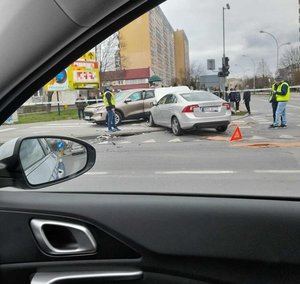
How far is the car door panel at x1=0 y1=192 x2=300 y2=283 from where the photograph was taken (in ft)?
4.66

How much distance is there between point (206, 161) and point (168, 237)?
546 mm

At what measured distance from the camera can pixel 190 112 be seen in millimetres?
2230

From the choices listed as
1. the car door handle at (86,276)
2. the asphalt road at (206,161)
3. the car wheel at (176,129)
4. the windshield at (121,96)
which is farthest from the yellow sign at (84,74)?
the car door handle at (86,276)

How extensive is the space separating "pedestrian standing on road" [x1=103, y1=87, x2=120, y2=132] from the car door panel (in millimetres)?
470

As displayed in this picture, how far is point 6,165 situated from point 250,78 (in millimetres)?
1196

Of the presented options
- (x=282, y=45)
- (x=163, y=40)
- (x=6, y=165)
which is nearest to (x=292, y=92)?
(x=282, y=45)

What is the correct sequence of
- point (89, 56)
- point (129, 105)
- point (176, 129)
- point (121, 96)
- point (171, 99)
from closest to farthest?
point (89, 56) → point (121, 96) → point (129, 105) → point (176, 129) → point (171, 99)

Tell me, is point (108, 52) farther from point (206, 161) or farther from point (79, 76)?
point (206, 161)

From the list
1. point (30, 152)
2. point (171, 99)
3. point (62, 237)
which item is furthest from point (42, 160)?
point (171, 99)

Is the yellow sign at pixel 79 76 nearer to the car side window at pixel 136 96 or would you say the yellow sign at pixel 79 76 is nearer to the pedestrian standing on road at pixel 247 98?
the car side window at pixel 136 96

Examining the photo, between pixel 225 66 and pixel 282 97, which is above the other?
pixel 225 66

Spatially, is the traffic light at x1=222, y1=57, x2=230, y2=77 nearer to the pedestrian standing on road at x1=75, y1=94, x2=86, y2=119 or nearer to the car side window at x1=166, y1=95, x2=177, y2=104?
the car side window at x1=166, y1=95, x2=177, y2=104

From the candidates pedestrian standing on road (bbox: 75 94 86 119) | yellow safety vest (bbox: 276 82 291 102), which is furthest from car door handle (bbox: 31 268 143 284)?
yellow safety vest (bbox: 276 82 291 102)

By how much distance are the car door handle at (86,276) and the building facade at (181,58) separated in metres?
0.84
